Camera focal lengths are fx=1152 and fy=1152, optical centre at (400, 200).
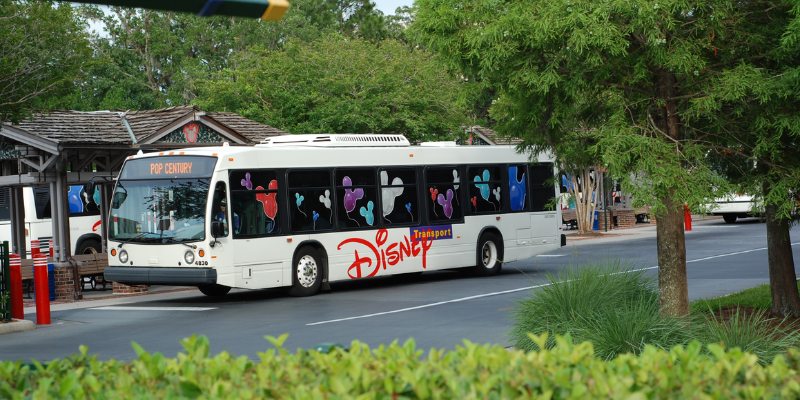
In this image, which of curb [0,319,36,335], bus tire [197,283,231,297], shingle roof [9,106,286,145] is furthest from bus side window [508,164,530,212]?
curb [0,319,36,335]

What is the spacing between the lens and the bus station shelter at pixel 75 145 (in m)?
22.4

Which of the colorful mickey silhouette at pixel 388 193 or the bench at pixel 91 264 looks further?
the bench at pixel 91 264

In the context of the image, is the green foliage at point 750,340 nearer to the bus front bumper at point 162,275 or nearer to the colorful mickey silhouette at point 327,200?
the bus front bumper at point 162,275

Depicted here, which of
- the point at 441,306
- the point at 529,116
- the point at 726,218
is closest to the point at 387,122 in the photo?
the point at 726,218

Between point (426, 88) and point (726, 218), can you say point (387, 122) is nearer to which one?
point (426, 88)

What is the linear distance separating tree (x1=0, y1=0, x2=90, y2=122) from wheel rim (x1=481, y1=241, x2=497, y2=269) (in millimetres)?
9533

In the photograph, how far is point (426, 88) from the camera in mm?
38750

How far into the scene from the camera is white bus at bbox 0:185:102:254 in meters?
28.6

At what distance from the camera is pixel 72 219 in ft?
93.4

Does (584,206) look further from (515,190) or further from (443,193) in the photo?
(443,193)

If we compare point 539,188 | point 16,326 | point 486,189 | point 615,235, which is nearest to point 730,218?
point 615,235

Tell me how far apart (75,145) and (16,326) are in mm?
6158

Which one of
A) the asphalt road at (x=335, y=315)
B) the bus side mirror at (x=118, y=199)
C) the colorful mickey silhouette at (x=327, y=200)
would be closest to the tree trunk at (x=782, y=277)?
the asphalt road at (x=335, y=315)

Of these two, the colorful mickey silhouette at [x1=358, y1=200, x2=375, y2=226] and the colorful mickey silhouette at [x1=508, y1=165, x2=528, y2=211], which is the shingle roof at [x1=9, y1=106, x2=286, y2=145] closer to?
the colorful mickey silhouette at [x1=358, y1=200, x2=375, y2=226]
